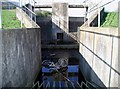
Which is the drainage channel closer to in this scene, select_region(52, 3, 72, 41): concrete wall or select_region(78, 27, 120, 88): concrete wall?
select_region(78, 27, 120, 88): concrete wall

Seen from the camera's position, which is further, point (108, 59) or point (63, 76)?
point (63, 76)

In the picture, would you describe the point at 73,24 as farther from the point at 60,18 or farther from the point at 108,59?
the point at 108,59

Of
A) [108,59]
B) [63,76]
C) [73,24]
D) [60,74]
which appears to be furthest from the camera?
[73,24]

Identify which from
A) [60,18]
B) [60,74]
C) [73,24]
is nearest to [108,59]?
[60,74]

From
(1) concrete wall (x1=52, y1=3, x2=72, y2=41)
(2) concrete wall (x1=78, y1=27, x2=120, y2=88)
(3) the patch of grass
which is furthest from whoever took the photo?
(3) the patch of grass

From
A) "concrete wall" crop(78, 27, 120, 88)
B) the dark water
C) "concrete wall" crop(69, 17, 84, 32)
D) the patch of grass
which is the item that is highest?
the patch of grass

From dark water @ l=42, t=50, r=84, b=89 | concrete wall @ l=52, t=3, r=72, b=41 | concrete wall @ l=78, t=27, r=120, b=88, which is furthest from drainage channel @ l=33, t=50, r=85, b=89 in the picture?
concrete wall @ l=52, t=3, r=72, b=41

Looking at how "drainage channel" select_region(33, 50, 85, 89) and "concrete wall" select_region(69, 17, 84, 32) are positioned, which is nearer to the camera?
"drainage channel" select_region(33, 50, 85, 89)

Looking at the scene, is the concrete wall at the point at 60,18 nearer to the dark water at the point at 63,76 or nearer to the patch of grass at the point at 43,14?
the patch of grass at the point at 43,14

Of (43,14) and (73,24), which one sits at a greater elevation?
(43,14)

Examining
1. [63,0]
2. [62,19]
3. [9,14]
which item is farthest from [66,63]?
[63,0]

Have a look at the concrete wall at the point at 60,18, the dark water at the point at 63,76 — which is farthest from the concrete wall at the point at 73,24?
the dark water at the point at 63,76

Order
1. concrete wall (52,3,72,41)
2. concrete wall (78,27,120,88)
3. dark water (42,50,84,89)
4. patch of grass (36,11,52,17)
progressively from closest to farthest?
1. concrete wall (78,27,120,88)
2. dark water (42,50,84,89)
3. concrete wall (52,3,72,41)
4. patch of grass (36,11,52,17)

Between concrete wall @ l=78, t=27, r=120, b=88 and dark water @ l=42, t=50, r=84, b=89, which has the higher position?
concrete wall @ l=78, t=27, r=120, b=88
